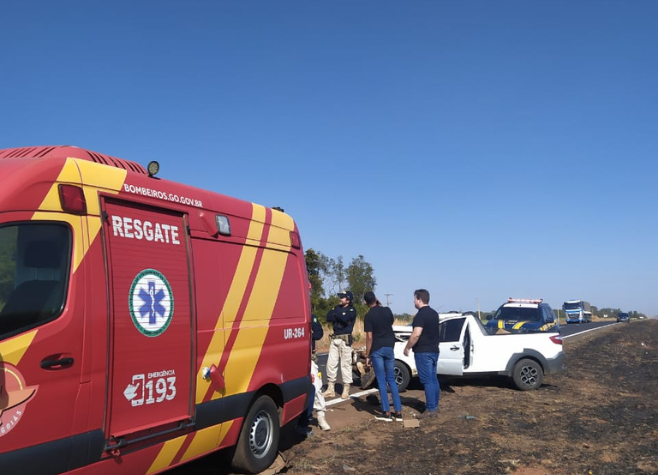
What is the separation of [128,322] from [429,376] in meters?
6.11

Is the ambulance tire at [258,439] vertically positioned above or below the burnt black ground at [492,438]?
above

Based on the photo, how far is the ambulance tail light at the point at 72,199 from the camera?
4266mm

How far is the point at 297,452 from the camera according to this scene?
23.9 ft

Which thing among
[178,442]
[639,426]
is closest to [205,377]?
[178,442]

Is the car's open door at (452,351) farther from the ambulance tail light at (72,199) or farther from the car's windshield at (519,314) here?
the ambulance tail light at (72,199)

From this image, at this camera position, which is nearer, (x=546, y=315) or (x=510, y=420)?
(x=510, y=420)

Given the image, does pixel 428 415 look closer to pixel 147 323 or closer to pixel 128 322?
pixel 147 323

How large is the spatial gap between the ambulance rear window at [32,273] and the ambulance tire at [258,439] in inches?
106

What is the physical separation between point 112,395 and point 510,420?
6.78 meters

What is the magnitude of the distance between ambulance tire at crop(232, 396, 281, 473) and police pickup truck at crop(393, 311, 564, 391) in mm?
5900

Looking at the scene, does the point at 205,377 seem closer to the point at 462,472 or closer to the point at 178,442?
the point at 178,442

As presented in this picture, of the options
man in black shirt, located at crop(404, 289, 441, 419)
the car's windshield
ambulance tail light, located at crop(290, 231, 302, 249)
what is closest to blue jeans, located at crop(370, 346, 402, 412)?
man in black shirt, located at crop(404, 289, 441, 419)

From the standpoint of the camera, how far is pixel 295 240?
24.9 feet

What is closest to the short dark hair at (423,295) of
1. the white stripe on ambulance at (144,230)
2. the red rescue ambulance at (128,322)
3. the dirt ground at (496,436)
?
the dirt ground at (496,436)
